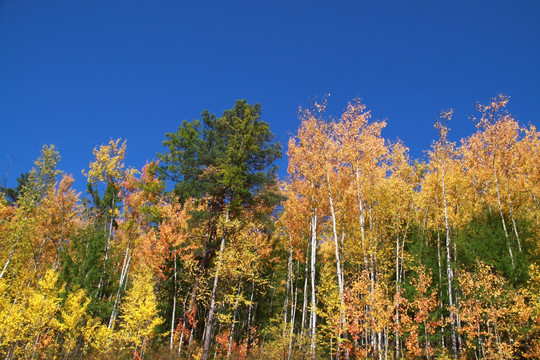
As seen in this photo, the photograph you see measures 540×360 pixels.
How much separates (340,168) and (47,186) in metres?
18.2

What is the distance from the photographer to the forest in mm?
12875

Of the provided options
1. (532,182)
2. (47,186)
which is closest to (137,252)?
(47,186)

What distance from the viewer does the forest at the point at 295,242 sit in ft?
42.2

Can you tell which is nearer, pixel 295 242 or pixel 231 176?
pixel 231 176

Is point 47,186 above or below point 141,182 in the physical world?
below

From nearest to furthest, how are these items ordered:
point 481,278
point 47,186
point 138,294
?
point 481,278, point 138,294, point 47,186

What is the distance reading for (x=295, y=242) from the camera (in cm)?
1833

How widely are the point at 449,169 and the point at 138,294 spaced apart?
1950cm

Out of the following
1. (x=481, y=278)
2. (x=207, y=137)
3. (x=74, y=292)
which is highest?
(x=207, y=137)

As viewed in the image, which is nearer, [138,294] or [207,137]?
[138,294]

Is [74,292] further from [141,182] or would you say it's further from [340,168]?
[340,168]

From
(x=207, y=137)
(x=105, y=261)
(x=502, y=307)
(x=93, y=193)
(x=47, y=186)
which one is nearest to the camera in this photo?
(x=502, y=307)

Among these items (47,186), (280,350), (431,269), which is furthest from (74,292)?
(431,269)

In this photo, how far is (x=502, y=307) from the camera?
1170 cm
